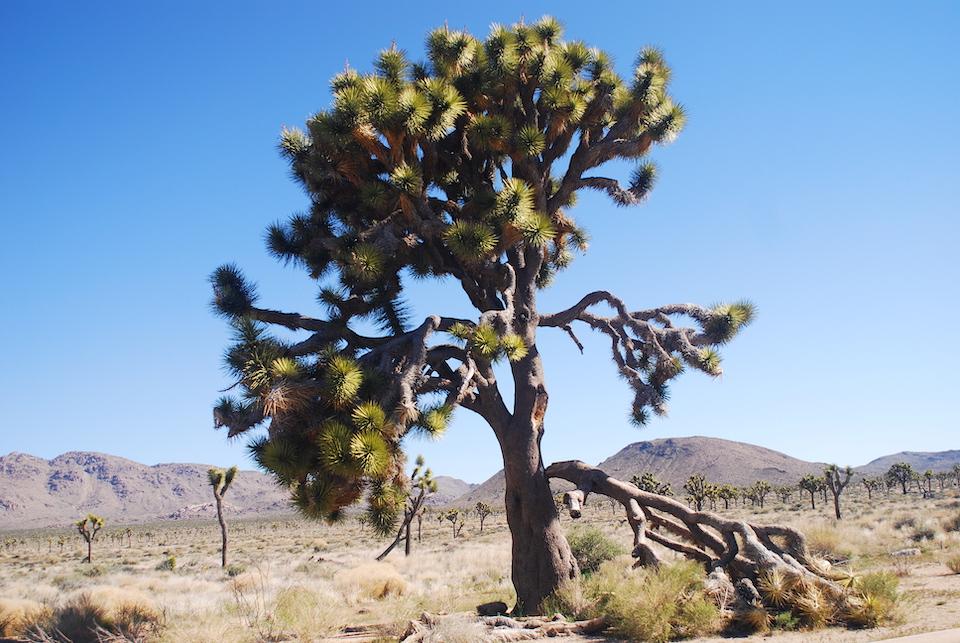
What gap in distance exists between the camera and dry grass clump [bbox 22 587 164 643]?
32.2ft

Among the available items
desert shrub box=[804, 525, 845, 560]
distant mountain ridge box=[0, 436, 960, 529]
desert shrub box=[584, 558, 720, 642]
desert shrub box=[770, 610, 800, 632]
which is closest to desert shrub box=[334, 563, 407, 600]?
desert shrub box=[584, 558, 720, 642]

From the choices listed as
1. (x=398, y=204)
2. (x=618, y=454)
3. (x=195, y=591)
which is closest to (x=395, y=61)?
(x=398, y=204)

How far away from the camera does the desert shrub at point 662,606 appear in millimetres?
7430

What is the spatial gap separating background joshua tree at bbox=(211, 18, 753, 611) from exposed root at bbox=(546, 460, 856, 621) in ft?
3.85

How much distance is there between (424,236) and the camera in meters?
9.85

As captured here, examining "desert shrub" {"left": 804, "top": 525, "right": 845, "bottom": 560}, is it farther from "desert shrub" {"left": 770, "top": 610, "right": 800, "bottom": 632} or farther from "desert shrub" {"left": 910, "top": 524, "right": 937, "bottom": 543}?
"desert shrub" {"left": 770, "top": 610, "right": 800, "bottom": 632}

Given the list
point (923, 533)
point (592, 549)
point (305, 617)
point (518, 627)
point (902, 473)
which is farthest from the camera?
point (902, 473)

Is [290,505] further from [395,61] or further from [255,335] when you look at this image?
[395,61]

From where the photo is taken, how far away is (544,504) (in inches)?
388

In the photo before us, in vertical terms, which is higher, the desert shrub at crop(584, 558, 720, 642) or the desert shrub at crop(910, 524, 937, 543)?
the desert shrub at crop(584, 558, 720, 642)

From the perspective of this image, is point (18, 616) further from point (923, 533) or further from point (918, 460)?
point (918, 460)

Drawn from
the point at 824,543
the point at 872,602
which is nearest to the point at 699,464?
the point at 824,543

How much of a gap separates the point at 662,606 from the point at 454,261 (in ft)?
18.9

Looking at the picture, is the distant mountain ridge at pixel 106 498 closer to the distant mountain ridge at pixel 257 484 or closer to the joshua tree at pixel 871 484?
the distant mountain ridge at pixel 257 484
